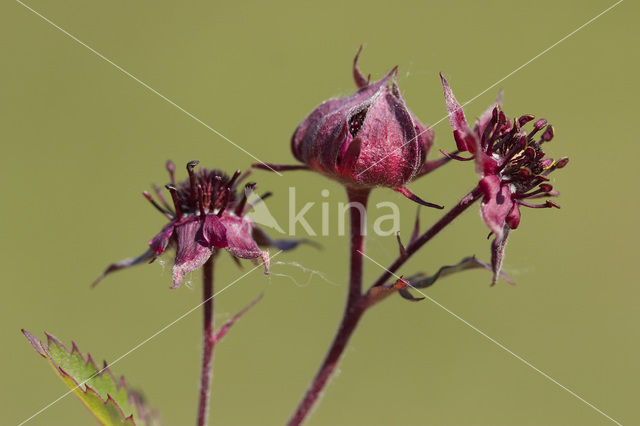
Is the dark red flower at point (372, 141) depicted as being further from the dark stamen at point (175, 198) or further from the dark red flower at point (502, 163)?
the dark stamen at point (175, 198)

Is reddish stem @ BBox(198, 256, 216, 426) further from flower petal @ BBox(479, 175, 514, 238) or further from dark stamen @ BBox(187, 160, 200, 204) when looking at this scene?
flower petal @ BBox(479, 175, 514, 238)

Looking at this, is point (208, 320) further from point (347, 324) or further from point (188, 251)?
point (347, 324)

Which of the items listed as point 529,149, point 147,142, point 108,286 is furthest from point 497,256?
point 147,142

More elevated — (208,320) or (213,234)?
(213,234)

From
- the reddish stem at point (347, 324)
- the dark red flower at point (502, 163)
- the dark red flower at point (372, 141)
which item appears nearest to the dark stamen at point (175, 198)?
the dark red flower at point (372, 141)

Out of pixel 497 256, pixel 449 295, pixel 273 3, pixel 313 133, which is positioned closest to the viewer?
pixel 497 256

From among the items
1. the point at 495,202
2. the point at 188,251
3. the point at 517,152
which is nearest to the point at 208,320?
the point at 188,251

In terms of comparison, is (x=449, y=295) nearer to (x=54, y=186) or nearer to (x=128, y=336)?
(x=128, y=336)
